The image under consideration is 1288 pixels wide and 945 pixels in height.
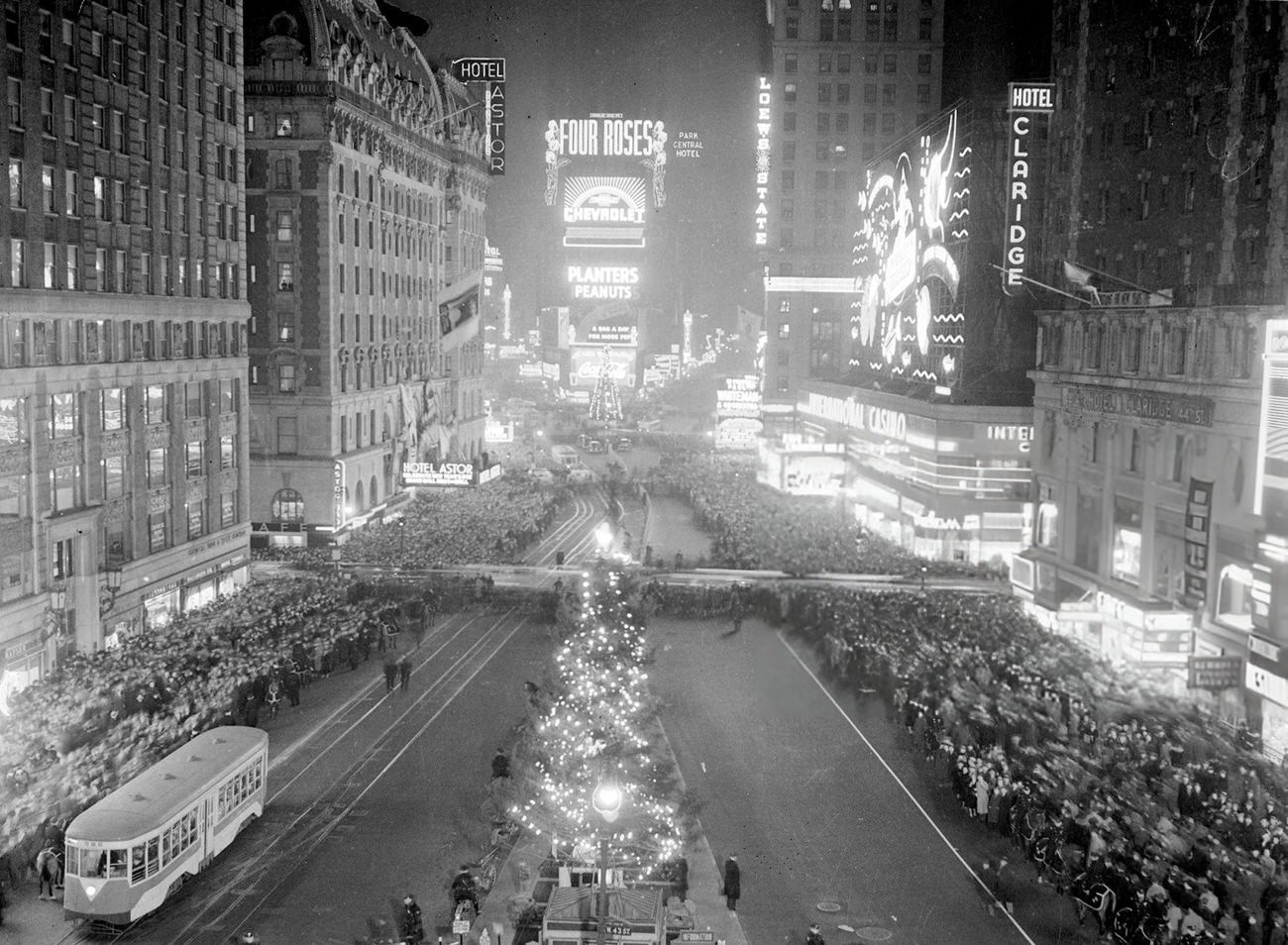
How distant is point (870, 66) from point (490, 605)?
7969 cm

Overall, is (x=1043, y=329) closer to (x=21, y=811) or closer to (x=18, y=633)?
(x=18, y=633)

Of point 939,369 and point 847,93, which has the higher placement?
point 847,93

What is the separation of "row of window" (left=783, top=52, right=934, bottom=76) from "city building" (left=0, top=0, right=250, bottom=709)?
71681mm

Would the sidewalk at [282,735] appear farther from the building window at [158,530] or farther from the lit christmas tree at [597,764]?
the building window at [158,530]

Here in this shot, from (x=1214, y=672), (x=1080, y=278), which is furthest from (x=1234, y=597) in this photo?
(x=1080, y=278)

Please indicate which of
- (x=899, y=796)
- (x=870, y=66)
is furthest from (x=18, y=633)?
(x=870, y=66)

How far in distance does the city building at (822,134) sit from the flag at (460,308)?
46.9 metres

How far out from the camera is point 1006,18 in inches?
3093

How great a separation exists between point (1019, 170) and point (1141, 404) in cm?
1745

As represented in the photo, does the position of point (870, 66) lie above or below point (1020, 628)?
above

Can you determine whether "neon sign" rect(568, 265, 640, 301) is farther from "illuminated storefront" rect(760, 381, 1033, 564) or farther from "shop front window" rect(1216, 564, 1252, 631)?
"shop front window" rect(1216, 564, 1252, 631)

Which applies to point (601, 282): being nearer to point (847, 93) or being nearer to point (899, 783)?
point (847, 93)

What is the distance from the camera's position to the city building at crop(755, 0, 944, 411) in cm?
12244

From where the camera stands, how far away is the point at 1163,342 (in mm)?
48688
